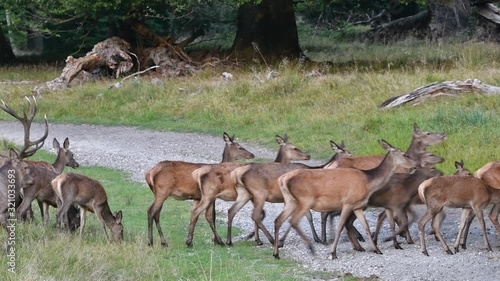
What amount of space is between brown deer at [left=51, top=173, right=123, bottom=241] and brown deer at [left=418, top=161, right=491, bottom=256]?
322cm

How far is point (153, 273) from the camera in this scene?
9.28 metres

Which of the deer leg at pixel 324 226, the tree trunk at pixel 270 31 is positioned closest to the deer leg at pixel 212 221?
the deer leg at pixel 324 226

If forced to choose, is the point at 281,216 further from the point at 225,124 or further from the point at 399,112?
the point at 225,124

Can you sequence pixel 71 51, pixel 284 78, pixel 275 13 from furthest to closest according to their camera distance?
pixel 71 51
pixel 275 13
pixel 284 78

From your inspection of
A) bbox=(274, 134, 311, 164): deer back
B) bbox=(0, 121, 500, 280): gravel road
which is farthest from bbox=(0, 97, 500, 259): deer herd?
bbox=(274, 134, 311, 164): deer back

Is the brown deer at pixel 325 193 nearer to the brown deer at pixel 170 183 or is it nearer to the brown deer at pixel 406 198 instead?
the brown deer at pixel 406 198

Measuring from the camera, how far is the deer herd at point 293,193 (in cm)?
1045

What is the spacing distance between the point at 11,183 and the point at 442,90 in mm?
9956

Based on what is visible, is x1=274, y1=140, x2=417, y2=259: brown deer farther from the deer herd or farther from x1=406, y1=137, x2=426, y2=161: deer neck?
x1=406, y1=137, x2=426, y2=161: deer neck

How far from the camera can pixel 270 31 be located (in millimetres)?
28375

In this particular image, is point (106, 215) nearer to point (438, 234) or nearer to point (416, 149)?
point (438, 234)

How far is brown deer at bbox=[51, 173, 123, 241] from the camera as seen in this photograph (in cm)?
1096

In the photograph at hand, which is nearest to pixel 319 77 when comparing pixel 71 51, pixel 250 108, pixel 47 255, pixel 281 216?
pixel 250 108

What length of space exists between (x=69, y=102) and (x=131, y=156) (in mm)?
6643
